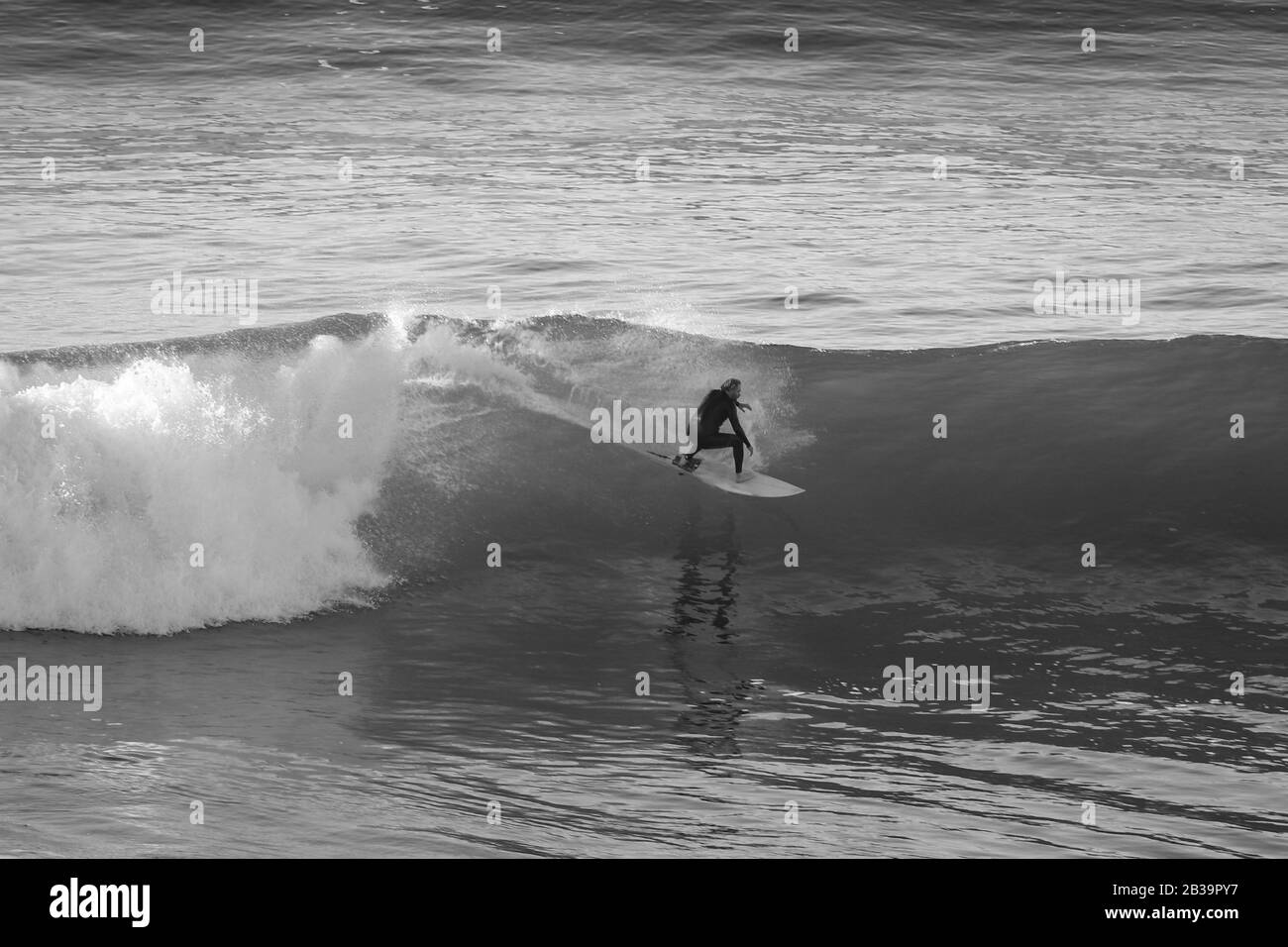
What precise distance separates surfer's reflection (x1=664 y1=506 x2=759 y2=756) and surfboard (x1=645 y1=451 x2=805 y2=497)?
28cm

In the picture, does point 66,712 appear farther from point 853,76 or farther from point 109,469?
point 853,76

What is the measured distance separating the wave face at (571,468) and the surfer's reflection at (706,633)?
26 centimetres

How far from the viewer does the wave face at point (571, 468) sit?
12031mm

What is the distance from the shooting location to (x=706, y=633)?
1117cm

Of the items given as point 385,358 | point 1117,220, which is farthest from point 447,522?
point 1117,220

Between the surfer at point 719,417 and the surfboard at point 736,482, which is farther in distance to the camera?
the surfboard at point 736,482

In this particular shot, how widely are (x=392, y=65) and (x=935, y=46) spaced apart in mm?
12915

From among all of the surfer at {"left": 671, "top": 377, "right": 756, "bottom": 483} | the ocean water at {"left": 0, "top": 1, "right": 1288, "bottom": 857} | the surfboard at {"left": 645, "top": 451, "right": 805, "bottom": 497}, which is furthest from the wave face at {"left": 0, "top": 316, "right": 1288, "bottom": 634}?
the surfer at {"left": 671, "top": 377, "right": 756, "bottom": 483}

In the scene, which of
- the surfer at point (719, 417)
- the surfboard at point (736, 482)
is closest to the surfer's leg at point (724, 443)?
the surfer at point (719, 417)

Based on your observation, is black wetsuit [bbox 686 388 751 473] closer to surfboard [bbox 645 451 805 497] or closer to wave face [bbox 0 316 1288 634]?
surfboard [bbox 645 451 805 497]

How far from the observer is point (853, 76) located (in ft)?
105

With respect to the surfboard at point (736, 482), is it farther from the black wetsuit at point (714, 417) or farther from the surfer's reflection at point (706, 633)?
the black wetsuit at point (714, 417)

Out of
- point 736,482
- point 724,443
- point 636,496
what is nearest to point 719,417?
point 724,443

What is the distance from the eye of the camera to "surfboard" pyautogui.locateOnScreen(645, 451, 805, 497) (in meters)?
13.3
